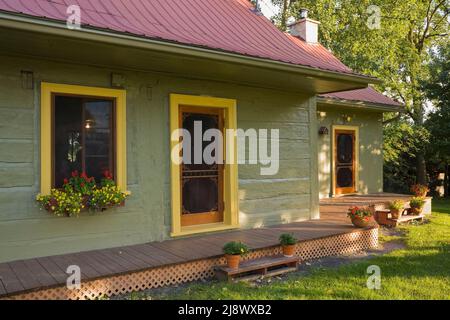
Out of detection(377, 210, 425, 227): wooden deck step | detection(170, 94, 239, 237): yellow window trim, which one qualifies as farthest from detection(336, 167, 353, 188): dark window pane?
detection(170, 94, 239, 237): yellow window trim

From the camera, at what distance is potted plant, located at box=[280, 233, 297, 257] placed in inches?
198

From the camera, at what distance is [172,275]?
4.44 meters

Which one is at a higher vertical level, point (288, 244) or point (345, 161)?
Result: point (345, 161)

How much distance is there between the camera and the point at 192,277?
4.58m

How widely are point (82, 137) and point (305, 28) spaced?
669 cm

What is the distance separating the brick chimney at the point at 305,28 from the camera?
381 inches

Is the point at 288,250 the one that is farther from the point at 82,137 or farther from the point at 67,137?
the point at 67,137

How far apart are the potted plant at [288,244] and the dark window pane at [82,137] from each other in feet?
7.43

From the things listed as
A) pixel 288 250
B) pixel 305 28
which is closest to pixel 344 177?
pixel 305 28

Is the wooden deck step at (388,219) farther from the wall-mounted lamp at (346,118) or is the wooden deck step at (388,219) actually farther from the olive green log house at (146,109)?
the wall-mounted lamp at (346,118)

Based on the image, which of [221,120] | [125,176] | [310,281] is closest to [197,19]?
[221,120]

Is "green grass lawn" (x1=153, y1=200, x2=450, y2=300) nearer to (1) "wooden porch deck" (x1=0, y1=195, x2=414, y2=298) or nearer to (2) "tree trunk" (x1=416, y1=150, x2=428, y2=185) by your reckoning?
(1) "wooden porch deck" (x1=0, y1=195, x2=414, y2=298)
